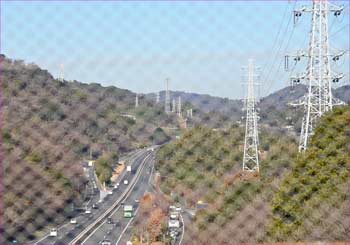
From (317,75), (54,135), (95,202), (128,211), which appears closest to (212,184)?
(128,211)

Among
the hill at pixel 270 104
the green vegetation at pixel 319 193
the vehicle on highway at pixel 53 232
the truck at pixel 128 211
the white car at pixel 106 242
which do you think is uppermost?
the hill at pixel 270 104

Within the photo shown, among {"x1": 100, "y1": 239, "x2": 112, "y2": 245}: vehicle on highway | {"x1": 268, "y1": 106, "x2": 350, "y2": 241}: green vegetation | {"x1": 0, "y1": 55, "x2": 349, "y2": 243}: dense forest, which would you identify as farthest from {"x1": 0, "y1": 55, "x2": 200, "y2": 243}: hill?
{"x1": 268, "y1": 106, "x2": 350, "y2": 241}: green vegetation

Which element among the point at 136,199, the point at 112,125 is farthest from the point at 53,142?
the point at 136,199

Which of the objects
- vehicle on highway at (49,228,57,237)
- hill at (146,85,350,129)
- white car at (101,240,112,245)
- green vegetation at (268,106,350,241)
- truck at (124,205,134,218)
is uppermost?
hill at (146,85,350,129)

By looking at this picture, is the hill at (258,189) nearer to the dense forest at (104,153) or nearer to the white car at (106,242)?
the dense forest at (104,153)

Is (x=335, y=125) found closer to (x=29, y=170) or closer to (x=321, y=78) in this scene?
(x=321, y=78)

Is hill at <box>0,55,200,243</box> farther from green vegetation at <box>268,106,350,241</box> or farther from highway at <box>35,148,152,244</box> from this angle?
green vegetation at <box>268,106,350,241</box>

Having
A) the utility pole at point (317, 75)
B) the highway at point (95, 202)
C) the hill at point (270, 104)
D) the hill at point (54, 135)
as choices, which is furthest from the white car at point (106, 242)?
the utility pole at point (317, 75)

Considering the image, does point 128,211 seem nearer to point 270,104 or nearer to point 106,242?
point 106,242
